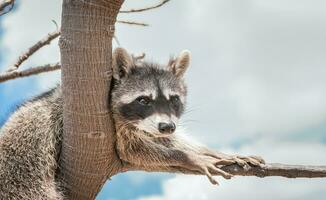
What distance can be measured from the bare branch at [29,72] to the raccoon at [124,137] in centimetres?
83

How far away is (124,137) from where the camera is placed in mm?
4180

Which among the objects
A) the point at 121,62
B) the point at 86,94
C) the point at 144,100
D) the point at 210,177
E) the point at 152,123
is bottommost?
the point at 210,177

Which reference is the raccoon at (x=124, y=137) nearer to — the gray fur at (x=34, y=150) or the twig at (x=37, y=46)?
the gray fur at (x=34, y=150)

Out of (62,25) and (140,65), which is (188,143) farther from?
(62,25)

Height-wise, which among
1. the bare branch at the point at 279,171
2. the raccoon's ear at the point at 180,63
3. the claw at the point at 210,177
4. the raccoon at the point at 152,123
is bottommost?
the claw at the point at 210,177

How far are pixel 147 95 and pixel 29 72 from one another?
1.67 meters

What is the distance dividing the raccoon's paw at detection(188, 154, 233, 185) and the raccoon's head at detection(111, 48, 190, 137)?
321 millimetres

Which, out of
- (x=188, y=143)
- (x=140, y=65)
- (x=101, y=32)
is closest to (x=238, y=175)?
(x=188, y=143)

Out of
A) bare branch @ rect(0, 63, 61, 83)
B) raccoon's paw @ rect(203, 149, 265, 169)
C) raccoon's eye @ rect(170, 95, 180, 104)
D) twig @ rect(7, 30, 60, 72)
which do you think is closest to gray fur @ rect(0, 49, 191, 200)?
raccoon's eye @ rect(170, 95, 180, 104)

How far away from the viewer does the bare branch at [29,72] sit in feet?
17.6

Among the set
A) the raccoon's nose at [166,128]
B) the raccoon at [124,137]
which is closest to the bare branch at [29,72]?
the raccoon at [124,137]

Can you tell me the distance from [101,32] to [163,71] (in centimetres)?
129

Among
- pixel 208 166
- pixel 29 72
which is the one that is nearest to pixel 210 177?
pixel 208 166

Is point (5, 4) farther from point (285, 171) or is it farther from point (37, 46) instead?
point (285, 171)
